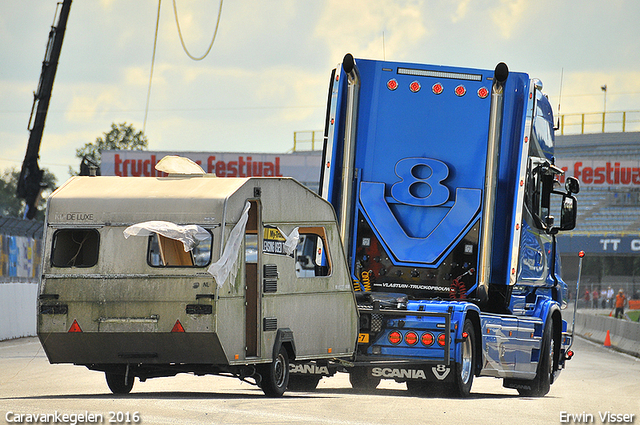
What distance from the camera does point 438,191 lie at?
14.1 m

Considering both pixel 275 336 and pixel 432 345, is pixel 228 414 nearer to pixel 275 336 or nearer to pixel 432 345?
pixel 275 336

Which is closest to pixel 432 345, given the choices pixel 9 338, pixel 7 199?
pixel 9 338

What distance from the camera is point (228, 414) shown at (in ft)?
32.5

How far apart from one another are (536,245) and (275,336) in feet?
15.0

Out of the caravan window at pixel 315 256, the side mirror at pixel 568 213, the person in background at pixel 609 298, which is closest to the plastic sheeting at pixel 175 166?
the caravan window at pixel 315 256

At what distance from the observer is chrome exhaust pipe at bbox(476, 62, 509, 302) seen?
545 inches

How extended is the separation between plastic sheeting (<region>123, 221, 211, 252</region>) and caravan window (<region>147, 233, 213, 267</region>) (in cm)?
8

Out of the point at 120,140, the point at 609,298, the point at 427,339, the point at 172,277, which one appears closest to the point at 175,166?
the point at 172,277

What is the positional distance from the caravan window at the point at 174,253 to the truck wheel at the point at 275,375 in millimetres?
1450

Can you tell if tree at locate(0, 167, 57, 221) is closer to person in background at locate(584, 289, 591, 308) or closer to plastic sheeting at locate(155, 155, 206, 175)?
person in background at locate(584, 289, 591, 308)

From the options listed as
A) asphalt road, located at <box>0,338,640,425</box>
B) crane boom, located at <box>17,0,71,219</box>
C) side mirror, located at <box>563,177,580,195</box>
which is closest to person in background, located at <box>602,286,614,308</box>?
crane boom, located at <box>17,0,71,219</box>

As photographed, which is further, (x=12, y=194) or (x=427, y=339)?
(x=12, y=194)

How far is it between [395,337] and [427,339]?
41cm

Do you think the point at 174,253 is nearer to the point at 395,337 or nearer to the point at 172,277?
the point at 172,277
